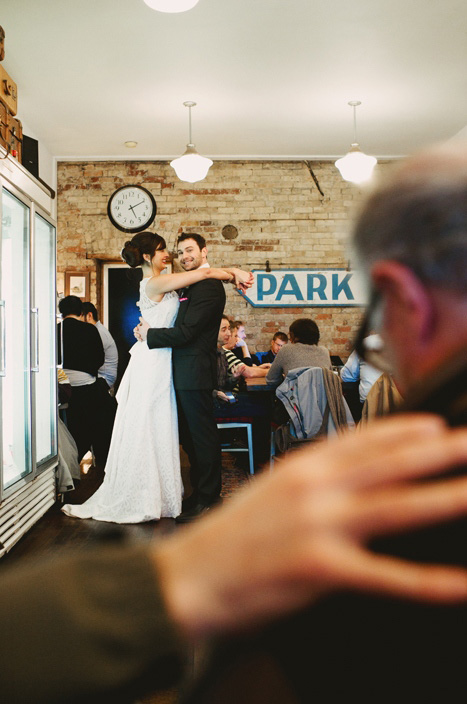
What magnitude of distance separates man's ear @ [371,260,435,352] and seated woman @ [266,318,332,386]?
12.4ft

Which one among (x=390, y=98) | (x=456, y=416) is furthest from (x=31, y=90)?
(x=456, y=416)

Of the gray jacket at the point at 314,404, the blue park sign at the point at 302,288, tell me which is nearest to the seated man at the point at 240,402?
the gray jacket at the point at 314,404

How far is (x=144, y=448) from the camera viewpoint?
3699 mm

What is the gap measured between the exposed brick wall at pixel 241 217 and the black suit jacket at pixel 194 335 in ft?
11.6

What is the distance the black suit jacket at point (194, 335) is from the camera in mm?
3670

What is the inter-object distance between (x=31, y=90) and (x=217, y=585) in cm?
598

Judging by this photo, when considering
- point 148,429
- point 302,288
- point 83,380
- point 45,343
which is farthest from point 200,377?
point 302,288

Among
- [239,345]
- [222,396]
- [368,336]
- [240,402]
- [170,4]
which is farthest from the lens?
[239,345]

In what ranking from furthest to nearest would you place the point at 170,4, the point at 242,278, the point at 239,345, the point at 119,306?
the point at 119,306 → the point at 239,345 → the point at 242,278 → the point at 170,4

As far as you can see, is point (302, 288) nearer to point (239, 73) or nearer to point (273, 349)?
point (273, 349)

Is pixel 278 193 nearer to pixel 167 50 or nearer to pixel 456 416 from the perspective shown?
pixel 167 50

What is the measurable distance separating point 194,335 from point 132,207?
3.95 meters

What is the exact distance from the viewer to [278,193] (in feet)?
24.1

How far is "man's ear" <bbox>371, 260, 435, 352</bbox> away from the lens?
46 centimetres
